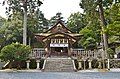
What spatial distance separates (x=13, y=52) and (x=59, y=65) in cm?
440

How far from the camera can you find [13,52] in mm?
23953

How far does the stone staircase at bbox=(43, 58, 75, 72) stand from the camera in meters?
24.3

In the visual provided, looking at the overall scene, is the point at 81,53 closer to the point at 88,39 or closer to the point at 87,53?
the point at 87,53

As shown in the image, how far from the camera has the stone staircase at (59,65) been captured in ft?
79.8

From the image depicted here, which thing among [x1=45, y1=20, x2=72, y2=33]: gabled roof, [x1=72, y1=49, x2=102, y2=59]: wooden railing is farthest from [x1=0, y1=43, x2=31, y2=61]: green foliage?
[x1=45, y1=20, x2=72, y2=33]: gabled roof

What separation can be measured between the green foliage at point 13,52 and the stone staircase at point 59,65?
229 centimetres

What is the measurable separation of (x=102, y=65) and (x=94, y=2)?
6.43m

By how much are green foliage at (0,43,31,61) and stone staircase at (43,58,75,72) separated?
229cm

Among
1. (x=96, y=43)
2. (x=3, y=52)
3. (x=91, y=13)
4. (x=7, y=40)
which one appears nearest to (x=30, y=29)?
(x=7, y=40)

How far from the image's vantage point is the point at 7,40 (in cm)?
3866

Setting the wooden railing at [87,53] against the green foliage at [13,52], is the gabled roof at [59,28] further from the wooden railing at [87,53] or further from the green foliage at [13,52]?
the green foliage at [13,52]

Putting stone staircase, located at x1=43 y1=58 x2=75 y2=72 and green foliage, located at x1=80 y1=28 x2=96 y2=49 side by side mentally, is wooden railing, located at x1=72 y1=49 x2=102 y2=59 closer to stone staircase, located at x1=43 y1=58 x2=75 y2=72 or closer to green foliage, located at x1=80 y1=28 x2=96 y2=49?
stone staircase, located at x1=43 y1=58 x2=75 y2=72

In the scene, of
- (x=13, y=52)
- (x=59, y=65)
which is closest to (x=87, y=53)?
(x=59, y=65)

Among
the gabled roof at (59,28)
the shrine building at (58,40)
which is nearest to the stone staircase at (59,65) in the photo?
the shrine building at (58,40)
